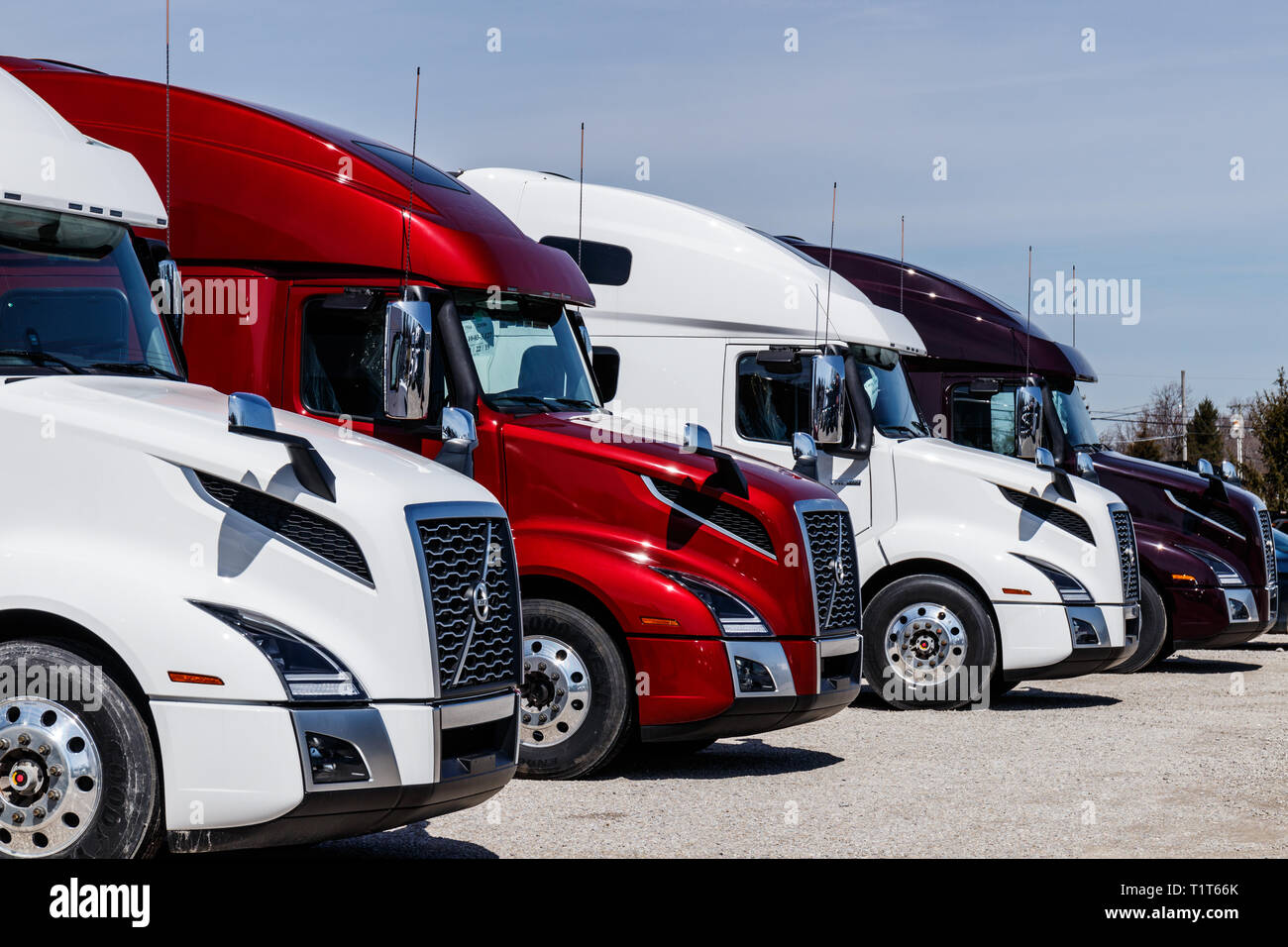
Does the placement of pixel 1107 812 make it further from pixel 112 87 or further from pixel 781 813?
pixel 112 87

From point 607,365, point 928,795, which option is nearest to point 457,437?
point 928,795

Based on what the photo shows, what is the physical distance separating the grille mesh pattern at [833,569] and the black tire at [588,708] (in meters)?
1.30

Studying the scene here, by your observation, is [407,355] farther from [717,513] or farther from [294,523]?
[294,523]

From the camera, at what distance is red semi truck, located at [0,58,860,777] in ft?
31.3

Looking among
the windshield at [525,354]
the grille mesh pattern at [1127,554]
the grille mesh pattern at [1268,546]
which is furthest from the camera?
the grille mesh pattern at [1268,546]

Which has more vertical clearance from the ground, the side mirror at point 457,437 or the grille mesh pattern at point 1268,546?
the side mirror at point 457,437

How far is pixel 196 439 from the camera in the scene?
6062mm

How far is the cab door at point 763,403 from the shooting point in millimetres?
12734

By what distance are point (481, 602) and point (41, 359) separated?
1.92 metres

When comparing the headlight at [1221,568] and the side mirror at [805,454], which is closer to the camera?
the side mirror at [805,454]

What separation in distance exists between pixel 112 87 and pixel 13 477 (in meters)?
4.88

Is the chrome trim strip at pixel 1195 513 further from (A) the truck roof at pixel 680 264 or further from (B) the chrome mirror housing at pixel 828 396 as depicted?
(B) the chrome mirror housing at pixel 828 396

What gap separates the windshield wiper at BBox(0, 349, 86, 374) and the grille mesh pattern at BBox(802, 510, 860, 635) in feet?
15.3

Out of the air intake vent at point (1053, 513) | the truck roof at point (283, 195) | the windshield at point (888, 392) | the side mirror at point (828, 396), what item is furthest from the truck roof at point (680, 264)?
the truck roof at point (283, 195)
